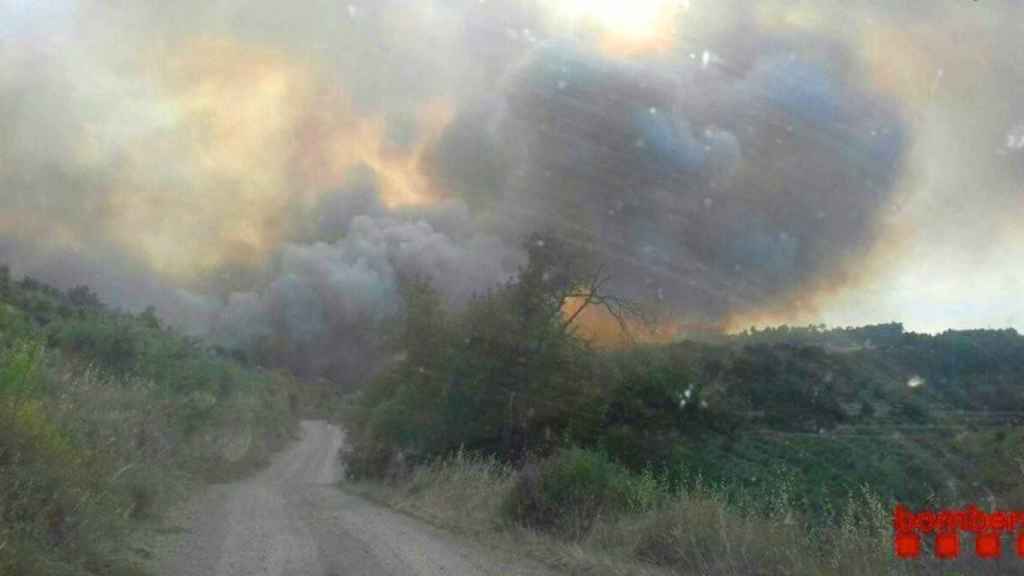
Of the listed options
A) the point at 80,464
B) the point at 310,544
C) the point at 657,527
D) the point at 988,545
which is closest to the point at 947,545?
the point at 988,545

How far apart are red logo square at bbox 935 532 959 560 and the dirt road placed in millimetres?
4768

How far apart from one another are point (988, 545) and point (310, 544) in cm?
907

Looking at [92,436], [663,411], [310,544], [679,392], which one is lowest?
[310,544]

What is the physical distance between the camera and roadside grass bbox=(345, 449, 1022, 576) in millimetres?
9969

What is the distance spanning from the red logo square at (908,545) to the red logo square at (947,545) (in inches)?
8.3

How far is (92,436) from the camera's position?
1653cm

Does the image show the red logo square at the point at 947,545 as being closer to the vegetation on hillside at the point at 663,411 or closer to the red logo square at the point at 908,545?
the red logo square at the point at 908,545

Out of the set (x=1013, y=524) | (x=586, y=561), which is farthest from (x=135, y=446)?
(x=1013, y=524)

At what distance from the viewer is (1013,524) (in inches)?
355

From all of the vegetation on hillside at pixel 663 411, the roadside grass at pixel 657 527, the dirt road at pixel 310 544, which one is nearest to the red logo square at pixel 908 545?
the roadside grass at pixel 657 527

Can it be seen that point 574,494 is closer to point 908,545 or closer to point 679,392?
point 908,545

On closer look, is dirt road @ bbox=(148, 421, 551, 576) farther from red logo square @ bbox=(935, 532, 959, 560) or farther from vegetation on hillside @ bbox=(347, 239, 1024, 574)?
red logo square @ bbox=(935, 532, 959, 560)

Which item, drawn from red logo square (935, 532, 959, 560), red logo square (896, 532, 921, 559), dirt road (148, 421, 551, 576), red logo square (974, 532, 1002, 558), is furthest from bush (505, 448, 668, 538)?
red logo square (974, 532, 1002, 558)

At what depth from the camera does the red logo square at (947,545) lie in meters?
9.01
